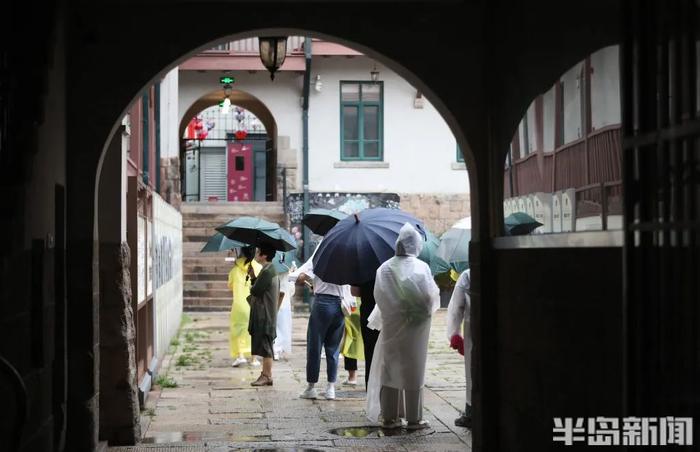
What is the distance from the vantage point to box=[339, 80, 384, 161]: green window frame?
27172 mm

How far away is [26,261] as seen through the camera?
591 cm

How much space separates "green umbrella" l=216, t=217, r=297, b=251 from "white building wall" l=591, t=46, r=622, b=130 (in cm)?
723

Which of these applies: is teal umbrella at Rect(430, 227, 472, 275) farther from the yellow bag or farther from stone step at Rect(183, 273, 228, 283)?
stone step at Rect(183, 273, 228, 283)

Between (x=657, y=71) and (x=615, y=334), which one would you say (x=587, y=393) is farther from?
(x=657, y=71)

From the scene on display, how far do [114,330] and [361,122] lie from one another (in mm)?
19053

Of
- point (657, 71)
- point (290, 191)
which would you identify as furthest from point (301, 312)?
point (657, 71)

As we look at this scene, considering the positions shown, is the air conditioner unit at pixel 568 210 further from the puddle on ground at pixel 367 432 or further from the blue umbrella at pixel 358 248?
the blue umbrella at pixel 358 248

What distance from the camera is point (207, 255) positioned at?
25.4 m

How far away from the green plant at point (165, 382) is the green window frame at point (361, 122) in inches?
588

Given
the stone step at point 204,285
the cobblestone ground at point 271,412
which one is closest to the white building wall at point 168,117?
the stone step at point 204,285

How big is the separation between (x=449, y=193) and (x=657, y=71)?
2269 cm

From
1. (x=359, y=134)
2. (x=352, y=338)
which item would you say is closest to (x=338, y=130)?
(x=359, y=134)

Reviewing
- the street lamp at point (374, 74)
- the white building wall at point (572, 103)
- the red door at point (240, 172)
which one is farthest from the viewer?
the red door at point (240, 172)

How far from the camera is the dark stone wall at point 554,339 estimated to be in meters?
5.18
